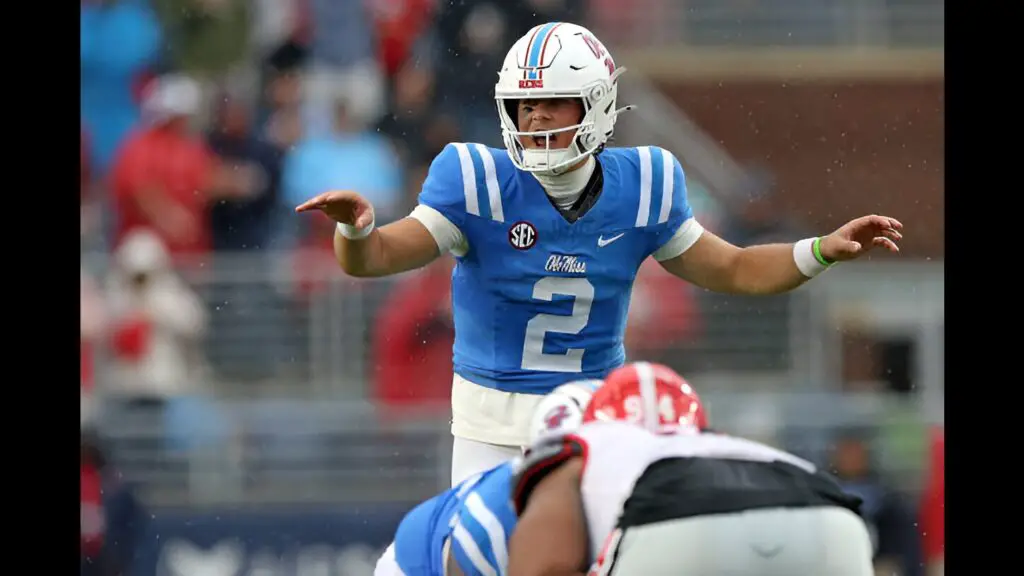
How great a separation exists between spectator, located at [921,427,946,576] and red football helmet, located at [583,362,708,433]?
419 centimetres

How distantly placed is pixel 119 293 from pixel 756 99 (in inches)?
116

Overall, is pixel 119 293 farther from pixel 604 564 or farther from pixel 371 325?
pixel 604 564

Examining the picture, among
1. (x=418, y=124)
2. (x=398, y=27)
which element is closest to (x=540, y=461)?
(x=418, y=124)

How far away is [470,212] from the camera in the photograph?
422 centimetres

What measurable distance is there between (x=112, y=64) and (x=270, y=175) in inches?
39.0

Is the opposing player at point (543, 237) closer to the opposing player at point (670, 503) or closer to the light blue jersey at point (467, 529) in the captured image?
the light blue jersey at point (467, 529)

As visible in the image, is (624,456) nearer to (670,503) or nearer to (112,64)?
(670,503)

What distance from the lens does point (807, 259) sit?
4.33m

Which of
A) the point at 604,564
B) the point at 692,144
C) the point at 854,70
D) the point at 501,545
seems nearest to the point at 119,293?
the point at 692,144

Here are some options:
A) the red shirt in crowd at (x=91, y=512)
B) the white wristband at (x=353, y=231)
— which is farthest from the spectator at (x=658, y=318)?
the white wristband at (x=353, y=231)

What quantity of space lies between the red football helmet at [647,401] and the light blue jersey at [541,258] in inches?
48.5

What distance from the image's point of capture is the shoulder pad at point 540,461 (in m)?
2.92

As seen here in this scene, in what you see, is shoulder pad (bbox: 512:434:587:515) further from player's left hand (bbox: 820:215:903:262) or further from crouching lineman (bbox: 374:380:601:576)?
player's left hand (bbox: 820:215:903:262)

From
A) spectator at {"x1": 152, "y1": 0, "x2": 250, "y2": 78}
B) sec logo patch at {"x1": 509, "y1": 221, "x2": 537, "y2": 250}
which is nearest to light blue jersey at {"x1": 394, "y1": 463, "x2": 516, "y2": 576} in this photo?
sec logo patch at {"x1": 509, "y1": 221, "x2": 537, "y2": 250}
